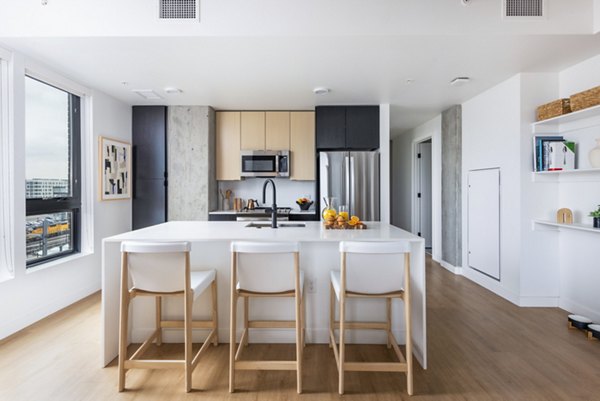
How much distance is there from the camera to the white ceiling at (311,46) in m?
2.46

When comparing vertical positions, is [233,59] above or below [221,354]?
above

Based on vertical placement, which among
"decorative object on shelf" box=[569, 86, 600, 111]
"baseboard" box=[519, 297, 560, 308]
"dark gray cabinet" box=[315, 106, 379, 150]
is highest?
"dark gray cabinet" box=[315, 106, 379, 150]

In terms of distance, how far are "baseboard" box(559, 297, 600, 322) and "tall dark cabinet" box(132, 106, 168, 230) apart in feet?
→ 15.9

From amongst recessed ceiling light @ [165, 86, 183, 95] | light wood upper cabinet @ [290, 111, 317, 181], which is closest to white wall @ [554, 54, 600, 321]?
light wood upper cabinet @ [290, 111, 317, 181]

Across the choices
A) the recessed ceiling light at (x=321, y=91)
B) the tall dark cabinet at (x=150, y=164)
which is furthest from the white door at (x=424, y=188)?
the tall dark cabinet at (x=150, y=164)

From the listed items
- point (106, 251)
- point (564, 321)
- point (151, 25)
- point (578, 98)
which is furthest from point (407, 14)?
point (564, 321)

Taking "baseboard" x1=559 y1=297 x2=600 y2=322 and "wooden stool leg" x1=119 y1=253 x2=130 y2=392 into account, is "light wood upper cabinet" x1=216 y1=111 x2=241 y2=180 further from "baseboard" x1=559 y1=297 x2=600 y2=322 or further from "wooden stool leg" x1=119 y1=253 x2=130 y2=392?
"baseboard" x1=559 y1=297 x2=600 y2=322

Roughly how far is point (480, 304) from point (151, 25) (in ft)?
13.1

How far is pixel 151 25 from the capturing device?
2.48 meters

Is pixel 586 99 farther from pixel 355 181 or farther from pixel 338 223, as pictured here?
pixel 355 181

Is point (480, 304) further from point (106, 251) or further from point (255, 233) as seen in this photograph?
point (106, 251)

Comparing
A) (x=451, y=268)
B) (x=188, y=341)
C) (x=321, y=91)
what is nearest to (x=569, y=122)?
(x=451, y=268)

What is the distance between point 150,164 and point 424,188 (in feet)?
16.0

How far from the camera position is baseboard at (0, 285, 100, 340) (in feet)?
8.80
